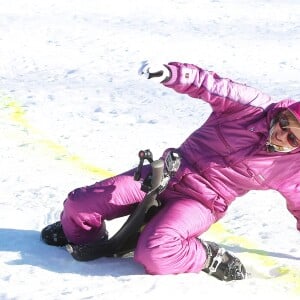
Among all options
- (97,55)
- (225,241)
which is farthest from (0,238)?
(97,55)

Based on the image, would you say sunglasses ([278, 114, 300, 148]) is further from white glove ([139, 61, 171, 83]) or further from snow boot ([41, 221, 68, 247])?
snow boot ([41, 221, 68, 247])

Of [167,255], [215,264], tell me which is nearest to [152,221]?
[167,255]

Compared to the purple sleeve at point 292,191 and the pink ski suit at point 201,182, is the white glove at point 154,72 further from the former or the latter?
the purple sleeve at point 292,191

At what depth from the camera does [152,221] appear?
2.69 meters

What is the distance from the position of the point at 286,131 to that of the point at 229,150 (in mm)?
307

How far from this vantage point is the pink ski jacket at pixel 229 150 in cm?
262

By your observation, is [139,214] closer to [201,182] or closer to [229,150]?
[201,182]

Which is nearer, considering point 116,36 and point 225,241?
point 225,241

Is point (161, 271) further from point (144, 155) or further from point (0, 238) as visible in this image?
point (0, 238)

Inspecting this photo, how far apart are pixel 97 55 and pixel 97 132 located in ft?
7.38

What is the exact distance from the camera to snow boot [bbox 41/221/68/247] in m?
2.85

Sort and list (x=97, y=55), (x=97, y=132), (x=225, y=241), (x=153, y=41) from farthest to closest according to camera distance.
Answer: (x=153, y=41) → (x=97, y=55) → (x=97, y=132) → (x=225, y=241)

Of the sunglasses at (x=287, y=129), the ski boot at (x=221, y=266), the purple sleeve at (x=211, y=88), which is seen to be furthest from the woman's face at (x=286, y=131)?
the ski boot at (x=221, y=266)

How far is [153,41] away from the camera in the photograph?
7.16m
